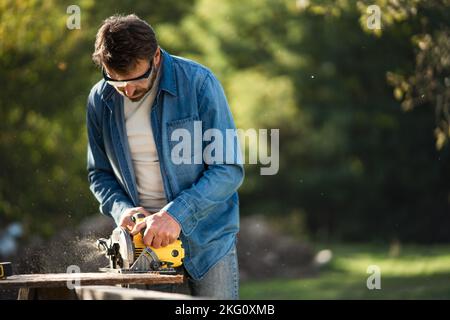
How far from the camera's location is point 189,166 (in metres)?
4.50

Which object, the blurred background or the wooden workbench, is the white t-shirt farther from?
the blurred background

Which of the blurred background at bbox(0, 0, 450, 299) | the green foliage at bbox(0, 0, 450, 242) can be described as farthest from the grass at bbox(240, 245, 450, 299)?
the green foliage at bbox(0, 0, 450, 242)

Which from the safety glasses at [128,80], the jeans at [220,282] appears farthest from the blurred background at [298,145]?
the safety glasses at [128,80]

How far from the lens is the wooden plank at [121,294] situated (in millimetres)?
3717

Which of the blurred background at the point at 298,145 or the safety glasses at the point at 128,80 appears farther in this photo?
the blurred background at the point at 298,145

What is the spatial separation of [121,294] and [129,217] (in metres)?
0.60

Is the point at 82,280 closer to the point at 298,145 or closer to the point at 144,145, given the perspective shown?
the point at 144,145

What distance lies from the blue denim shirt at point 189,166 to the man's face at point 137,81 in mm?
50

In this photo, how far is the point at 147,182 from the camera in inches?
182

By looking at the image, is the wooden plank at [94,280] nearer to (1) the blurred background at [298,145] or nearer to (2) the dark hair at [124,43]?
(2) the dark hair at [124,43]
